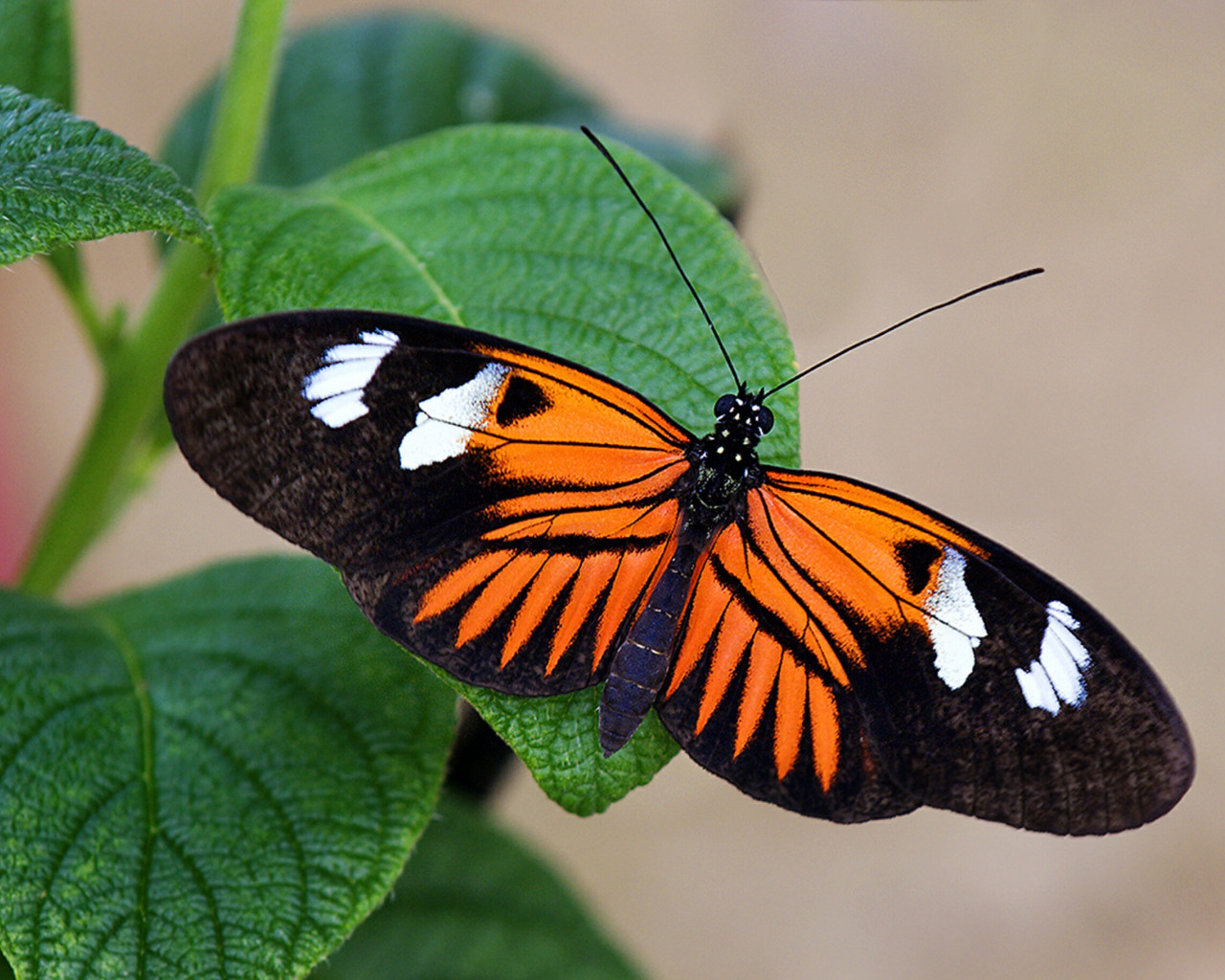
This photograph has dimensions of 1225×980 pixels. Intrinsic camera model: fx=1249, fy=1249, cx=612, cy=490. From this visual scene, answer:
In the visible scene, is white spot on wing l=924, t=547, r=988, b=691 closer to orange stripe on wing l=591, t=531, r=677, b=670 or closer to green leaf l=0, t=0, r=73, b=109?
orange stripe on wing l=591, t=531, r=677, b=670

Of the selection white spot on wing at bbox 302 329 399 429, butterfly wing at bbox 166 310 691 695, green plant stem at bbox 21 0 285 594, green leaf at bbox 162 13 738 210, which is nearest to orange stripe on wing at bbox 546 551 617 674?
butterfly wing at bbox 166 310 691 695

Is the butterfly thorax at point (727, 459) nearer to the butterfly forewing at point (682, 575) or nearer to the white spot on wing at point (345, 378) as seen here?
the butterfly forewing at point (682, 575)

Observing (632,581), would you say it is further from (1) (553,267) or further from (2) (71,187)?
(2) (71,187)

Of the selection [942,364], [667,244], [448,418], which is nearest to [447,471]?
[448,418]

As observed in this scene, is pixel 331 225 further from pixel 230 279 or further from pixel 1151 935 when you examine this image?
pixel 1151 935

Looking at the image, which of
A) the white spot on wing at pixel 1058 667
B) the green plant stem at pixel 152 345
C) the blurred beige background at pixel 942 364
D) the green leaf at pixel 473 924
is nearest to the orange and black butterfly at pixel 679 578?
the white spot on wing at pixel 1058 667

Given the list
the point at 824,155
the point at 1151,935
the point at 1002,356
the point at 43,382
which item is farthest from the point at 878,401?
the point at 43,382
